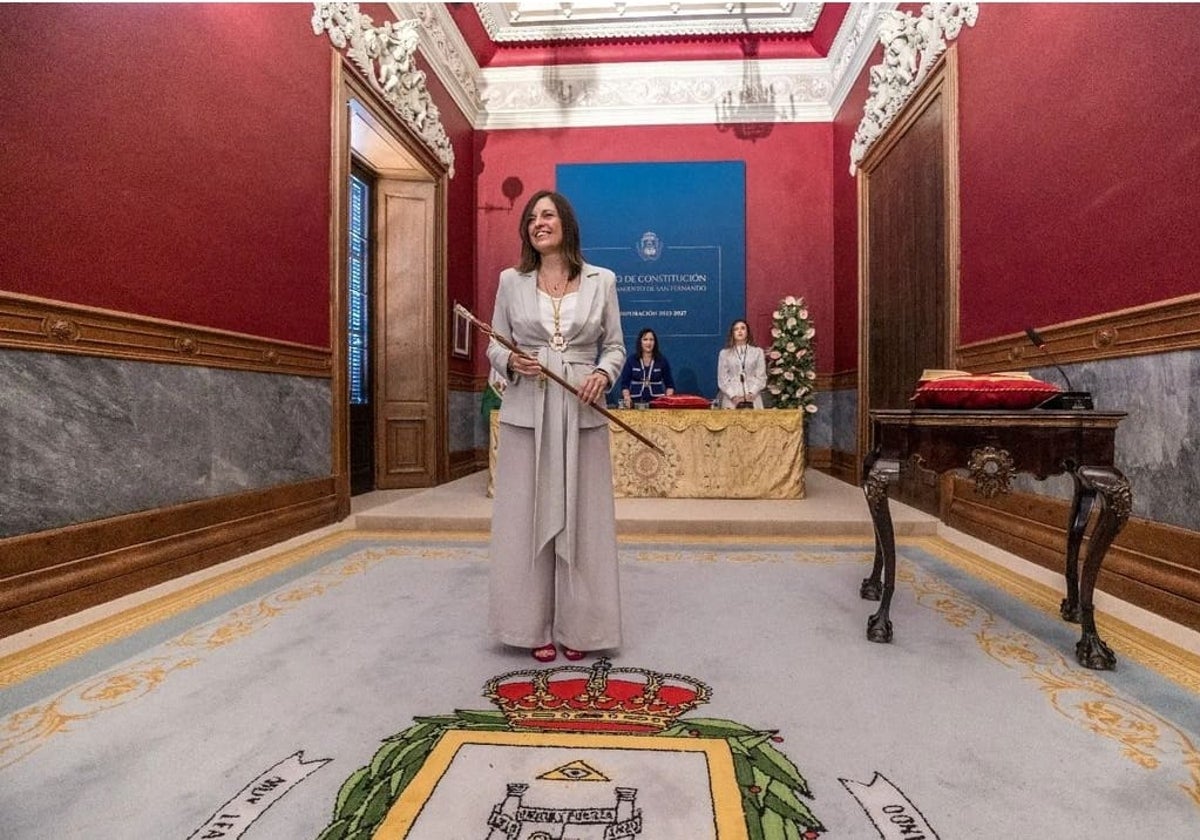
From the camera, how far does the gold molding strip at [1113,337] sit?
271 cm

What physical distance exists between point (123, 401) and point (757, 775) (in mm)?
3339

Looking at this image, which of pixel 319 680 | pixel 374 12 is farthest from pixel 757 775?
pixel 374 12

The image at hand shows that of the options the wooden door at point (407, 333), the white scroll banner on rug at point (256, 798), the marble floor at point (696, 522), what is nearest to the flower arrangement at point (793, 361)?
the marble floor at point (696, 522)

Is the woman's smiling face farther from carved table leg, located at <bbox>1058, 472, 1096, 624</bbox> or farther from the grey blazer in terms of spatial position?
carved table leg, located at <bbox>1058, 472, 1096, 624</bbox>

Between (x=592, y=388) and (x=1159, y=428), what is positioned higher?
(x=592, y=388)

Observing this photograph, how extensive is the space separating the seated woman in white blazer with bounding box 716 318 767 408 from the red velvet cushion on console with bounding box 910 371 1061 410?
450 centimetres

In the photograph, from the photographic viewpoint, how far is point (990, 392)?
2.41 metres

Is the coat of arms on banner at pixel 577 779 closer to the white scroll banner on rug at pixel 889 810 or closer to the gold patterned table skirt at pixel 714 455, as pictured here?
the white scroll banner on rug at pixel 889 810

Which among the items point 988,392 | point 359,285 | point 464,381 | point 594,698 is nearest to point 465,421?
point 464,381

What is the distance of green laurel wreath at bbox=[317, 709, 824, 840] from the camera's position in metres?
1.36

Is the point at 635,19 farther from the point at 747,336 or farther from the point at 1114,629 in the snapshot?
the point at 1114,629

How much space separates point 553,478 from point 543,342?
1.72ft

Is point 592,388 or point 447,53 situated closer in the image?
point 592,388

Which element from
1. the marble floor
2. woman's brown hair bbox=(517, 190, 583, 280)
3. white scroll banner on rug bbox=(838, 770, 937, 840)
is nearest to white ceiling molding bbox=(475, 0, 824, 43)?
the marble floor
